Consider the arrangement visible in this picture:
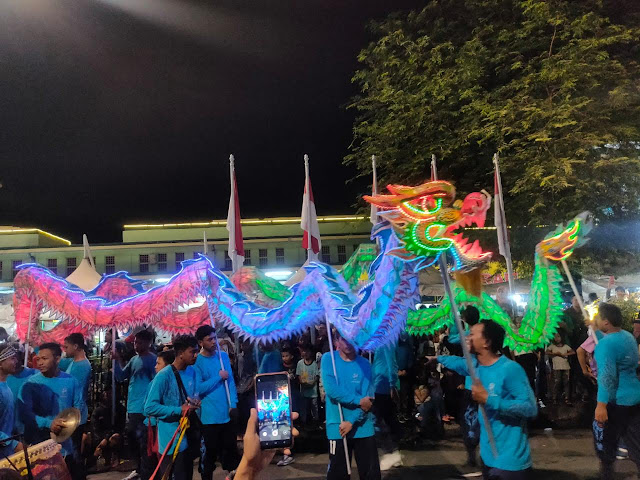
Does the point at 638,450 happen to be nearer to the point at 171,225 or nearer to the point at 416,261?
the point at 416,261

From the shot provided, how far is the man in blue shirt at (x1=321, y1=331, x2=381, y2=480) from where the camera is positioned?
5145 mm

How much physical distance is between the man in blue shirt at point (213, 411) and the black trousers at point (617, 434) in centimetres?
376

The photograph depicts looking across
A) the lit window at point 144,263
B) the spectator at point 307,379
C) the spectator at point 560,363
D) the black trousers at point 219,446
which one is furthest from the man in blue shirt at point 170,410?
Answer: the lit window at point 144,263

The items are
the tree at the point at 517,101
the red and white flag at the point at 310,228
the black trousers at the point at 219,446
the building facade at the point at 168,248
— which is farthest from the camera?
the building facade at the point at 168,248

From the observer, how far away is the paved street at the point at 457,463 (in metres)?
→ 7.07

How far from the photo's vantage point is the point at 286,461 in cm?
826

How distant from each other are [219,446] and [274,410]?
10.9 feet

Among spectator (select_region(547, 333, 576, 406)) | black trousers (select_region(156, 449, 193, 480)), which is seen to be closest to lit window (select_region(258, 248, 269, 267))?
spectator (select_region(547, 333, 576, 406))

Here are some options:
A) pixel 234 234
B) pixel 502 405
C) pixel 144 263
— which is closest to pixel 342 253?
pixel 144 263

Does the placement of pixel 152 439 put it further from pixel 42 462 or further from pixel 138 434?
pixel 42 462

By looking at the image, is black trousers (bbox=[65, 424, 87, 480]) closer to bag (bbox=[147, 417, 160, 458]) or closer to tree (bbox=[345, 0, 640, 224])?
bag (bbox=[147, 417, 160, 458])

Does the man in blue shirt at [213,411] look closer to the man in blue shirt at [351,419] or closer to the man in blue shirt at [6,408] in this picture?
the man in blue shirt at [351,419]

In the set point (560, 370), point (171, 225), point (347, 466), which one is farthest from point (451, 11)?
point (171, 225)

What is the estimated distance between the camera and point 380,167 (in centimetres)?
1752
